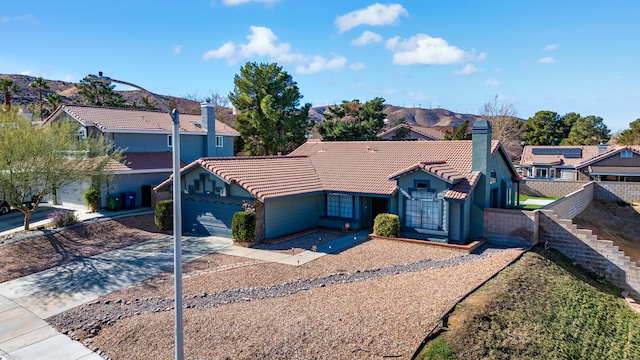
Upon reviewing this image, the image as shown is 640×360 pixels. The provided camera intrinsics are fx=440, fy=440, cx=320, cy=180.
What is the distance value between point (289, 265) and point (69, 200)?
19270 mm

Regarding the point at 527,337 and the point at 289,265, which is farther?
the point at 289,265

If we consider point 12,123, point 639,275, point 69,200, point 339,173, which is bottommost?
point 639,275

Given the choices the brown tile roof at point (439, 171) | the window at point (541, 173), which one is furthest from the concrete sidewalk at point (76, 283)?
the window at point (541, 173)

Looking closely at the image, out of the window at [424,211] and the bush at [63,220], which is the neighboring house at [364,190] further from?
the bush at [63,220]

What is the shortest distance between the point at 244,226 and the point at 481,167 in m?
11.3

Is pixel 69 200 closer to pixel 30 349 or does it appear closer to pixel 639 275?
pixel 30 349

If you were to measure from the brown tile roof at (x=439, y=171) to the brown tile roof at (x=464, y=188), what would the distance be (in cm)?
29

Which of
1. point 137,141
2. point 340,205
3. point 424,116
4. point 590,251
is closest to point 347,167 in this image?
point 340,205

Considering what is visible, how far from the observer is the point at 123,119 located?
1189 inches

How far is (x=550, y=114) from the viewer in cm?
7081

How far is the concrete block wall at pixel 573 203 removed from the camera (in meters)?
24.6

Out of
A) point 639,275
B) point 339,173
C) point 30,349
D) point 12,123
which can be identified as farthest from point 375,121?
point 30,349

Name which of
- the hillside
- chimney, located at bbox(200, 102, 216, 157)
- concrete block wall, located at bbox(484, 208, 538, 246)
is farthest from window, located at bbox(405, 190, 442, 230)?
the hillside

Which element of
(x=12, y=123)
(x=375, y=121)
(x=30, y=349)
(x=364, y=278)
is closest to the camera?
(x=30, y=349)
